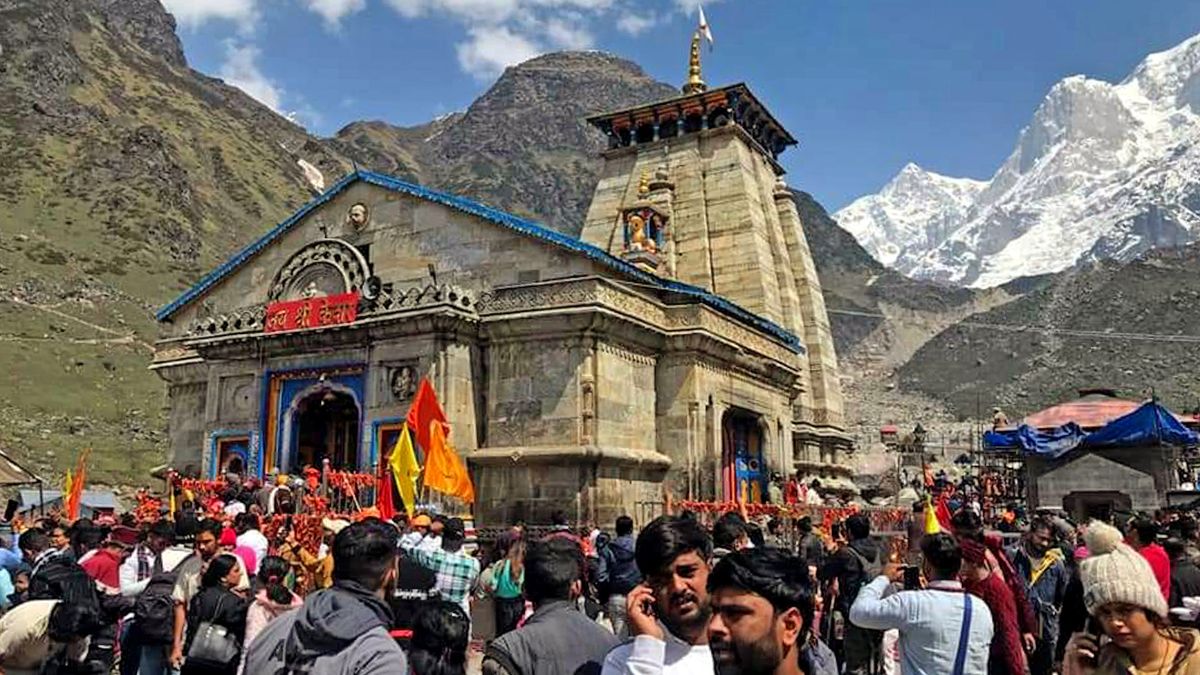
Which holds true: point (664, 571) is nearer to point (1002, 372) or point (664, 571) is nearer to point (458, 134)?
point (1002, 372)

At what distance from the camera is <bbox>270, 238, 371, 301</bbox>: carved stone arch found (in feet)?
75.3

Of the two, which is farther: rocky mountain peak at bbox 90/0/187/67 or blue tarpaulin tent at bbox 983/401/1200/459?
rocky mountain peak at bbox 90/0/187/67

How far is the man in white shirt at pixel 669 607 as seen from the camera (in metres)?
3.45

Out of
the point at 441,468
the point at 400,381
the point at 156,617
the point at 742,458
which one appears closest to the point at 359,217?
the point at 400,381

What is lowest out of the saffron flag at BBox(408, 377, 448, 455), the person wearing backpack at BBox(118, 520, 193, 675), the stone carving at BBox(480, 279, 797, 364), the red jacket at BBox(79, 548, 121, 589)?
the person wearing backpack at BBox(118, 520, 193, 675)

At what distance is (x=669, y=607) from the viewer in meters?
3.71

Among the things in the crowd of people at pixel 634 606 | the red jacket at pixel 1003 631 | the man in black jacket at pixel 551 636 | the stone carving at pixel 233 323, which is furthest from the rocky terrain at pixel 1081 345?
the man in black jacket at pixel 551 636

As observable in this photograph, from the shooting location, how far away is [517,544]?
9.52 metres

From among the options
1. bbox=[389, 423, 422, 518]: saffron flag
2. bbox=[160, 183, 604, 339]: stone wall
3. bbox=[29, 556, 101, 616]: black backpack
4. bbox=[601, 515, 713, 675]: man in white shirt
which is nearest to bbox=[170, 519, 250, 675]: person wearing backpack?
bbox=[29, 556, 101, 616]: black backpack

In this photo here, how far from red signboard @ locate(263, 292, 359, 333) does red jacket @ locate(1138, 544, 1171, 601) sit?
16762mm

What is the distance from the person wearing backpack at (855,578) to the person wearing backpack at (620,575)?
1851mm

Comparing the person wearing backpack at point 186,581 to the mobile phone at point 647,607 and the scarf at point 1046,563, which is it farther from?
the scarf at point 1046,563

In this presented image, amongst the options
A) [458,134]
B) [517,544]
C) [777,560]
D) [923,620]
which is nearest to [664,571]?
[777,560]

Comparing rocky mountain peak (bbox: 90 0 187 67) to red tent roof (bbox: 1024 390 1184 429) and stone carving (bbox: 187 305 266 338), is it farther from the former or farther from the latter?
red tent roof (bbox: 1024 390 1184 429)
